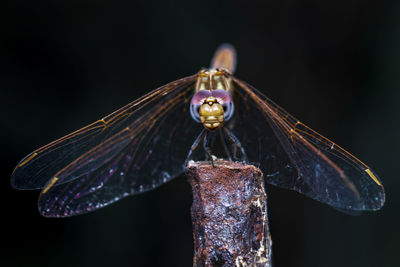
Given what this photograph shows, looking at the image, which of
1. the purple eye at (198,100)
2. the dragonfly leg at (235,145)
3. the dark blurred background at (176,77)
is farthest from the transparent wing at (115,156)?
the dark blurred background at (176,77)

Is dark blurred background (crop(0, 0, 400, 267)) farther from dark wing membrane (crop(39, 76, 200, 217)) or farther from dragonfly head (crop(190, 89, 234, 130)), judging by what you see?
dragonfly head (crop(190, 89, 234, 130))

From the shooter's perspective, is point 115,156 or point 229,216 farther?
point 115,156

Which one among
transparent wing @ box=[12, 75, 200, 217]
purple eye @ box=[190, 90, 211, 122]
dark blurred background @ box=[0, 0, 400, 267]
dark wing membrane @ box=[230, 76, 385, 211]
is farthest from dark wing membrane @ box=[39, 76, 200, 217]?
dark blurred background @ box=[0, 0, 400, 267]

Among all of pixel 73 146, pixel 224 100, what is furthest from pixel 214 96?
pixel 73 146

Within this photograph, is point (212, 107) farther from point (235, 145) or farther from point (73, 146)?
point (73, 146)

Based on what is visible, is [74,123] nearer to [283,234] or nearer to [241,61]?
[241,61]

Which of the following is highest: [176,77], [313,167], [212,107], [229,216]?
[176,77]

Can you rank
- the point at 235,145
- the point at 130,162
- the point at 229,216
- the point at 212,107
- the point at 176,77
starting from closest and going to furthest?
the point at 229,216
the point at 212,107
the point at 235,145
the point at 130,162
the point at 176,77
